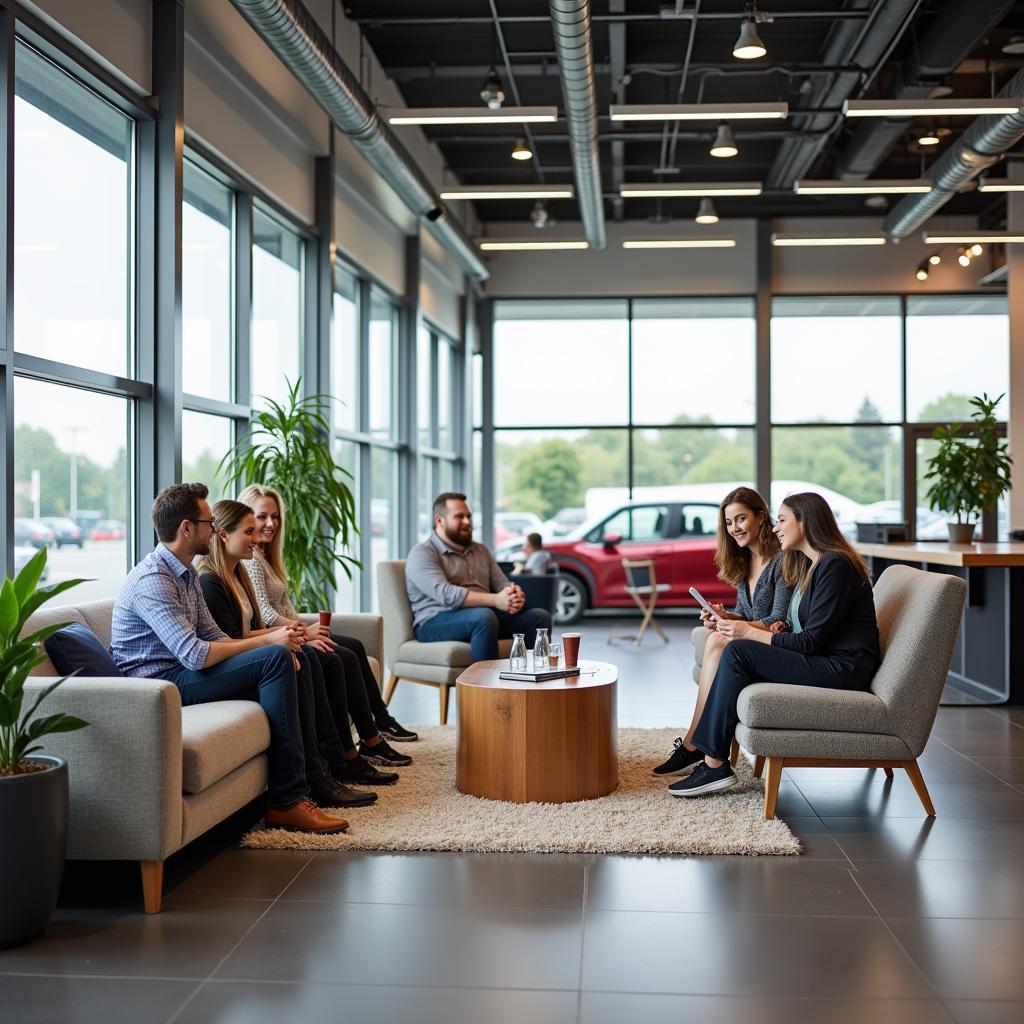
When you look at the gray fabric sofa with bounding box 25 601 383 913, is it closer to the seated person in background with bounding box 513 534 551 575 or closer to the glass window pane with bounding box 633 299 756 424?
the seated person in background with bounding box 513 534 551 575

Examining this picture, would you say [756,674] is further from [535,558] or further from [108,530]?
[535,558]

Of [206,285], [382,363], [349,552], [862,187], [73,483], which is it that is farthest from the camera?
[382,363]

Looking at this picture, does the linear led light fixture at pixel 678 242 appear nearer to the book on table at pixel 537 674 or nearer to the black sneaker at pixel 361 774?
the book on table at pixel 537 674

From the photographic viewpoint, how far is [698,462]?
13.3 meters

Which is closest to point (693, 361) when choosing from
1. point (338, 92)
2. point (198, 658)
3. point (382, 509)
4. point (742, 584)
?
point (382, 509)

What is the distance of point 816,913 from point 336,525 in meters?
3.81

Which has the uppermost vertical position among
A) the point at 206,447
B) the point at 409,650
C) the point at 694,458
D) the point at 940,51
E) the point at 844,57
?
the point at 844,57

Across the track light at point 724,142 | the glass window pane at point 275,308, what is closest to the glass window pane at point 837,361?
the track light at point 724,142

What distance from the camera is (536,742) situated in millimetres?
4332

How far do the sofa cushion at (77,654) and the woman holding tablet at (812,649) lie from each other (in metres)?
2.11

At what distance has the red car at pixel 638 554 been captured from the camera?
1160 centimetres

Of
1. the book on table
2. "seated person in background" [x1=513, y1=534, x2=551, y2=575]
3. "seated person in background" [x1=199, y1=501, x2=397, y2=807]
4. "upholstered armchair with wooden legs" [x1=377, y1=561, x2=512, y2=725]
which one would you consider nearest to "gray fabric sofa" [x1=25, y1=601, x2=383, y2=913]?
"seated person in background" [x1=199, y1=501, x2=397, y2=807]

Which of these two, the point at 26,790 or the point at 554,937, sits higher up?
the point at 26,790

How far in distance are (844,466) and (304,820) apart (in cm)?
1024
